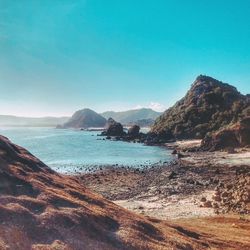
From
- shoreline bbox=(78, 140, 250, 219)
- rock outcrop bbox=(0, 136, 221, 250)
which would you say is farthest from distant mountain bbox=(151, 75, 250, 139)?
rock outcrop bbox=(0, 136, 221, 250)

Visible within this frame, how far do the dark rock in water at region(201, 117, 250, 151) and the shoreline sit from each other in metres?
17.7

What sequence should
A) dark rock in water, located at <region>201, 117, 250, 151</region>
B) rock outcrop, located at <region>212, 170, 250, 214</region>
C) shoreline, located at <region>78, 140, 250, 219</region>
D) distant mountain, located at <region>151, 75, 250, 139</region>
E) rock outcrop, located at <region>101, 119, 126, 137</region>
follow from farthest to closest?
rock outcrop, located at <region>101, 119, 126, 137</region>, distant mountain, located at <region>151, 75, 250, 139</region>, dark rock in water, located at <region>201, 117, 250, 151</region>, shoreline, located at <region>78, 140, 250, 219</region>, rock outcrop, located at <region>212, 170, 250, 214</region>

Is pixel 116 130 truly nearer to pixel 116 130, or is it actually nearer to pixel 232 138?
pixel 116 130

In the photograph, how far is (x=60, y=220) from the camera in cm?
1872

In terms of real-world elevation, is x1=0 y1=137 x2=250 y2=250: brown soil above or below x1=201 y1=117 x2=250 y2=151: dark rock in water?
below

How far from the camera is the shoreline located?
37750mm

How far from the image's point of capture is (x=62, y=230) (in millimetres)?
18188

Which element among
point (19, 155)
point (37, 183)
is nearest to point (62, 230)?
point (37, 183)

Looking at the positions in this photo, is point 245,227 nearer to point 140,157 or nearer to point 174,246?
point 174,246

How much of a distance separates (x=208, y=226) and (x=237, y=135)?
7657 cm

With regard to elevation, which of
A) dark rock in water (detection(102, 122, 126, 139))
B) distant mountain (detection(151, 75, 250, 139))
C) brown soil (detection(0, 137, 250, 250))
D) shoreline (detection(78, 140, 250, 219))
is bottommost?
shoreline (detection(78, 140, 250, 219))

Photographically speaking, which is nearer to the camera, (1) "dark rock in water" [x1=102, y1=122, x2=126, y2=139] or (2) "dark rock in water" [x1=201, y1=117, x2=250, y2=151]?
(2) "dark rock in water" [x1=201, y1=117, x2=250, y2=151]

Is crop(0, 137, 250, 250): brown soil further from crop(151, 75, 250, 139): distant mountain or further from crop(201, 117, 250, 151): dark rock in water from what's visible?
crop(151, 75, 250, 139): distant mountain

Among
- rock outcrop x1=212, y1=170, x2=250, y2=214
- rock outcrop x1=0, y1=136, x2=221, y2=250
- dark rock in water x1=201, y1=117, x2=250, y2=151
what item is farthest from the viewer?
dark rock in water x1=201, y1=117, x2=250, y2=151
